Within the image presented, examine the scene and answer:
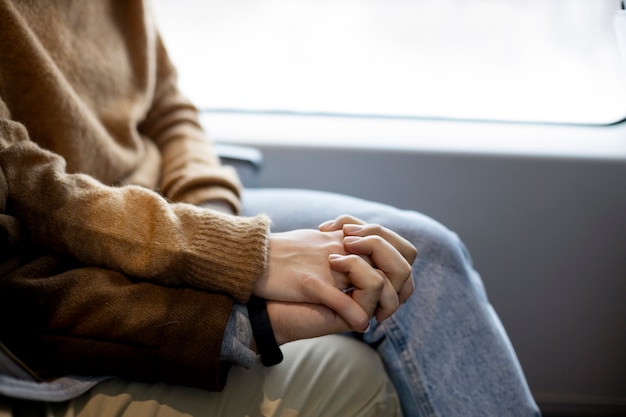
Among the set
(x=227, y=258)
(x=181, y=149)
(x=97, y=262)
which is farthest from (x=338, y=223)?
(x=181, y=149)

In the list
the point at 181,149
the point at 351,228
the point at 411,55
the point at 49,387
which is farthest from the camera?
the point at 411,55

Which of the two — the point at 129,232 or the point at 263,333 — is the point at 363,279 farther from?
the point at 129,232

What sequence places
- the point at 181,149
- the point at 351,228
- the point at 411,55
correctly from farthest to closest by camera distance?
the point at 411,55 < the point at 181,149 < the point at 351,228

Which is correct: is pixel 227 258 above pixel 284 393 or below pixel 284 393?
above

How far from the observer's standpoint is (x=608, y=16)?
A: 1317 millimetres

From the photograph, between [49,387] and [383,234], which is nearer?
[49,387]

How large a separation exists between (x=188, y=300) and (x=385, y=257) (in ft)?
0.74

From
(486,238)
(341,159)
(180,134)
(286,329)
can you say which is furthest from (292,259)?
(486,238)

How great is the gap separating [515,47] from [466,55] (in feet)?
0.38

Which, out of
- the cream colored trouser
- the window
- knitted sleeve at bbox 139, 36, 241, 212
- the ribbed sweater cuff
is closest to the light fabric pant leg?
the cream colored trouser

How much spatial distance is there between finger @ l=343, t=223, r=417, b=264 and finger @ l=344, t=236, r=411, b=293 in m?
0.03

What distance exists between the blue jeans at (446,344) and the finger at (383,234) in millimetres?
102

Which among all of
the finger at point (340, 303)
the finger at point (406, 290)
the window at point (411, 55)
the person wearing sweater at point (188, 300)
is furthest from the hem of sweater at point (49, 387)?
the window at point (411, 55)

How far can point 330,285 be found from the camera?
0.68 m
